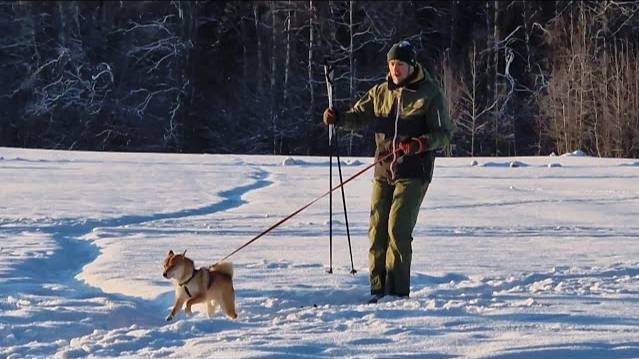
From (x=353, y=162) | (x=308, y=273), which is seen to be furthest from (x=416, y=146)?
(x=353, y=162)

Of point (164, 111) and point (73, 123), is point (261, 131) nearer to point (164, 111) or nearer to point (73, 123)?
point (164, 111)

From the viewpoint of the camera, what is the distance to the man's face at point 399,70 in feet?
17.6

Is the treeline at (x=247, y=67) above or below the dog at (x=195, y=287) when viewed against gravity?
above

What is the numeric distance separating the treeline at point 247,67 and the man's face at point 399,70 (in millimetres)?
26124

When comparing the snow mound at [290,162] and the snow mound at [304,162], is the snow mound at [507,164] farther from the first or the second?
the snow mound at [290,162]

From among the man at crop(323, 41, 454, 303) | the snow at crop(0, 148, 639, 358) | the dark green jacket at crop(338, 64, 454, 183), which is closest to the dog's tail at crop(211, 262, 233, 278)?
the snow at crop(0, 148, 639, 358)

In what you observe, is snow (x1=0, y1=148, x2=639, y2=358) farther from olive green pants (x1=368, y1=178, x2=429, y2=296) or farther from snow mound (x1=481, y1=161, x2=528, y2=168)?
snow mound (x1=481, y1=161, x2=528, y2=168)

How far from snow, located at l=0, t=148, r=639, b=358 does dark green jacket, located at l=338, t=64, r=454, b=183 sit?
30.4 inches

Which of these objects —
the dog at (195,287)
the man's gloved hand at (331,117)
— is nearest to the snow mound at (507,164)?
the man's gloved hand at (331,117)

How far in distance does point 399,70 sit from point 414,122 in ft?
1.04

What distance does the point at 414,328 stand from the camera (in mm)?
4387

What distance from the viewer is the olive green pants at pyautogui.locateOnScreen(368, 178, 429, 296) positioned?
17.8 feet

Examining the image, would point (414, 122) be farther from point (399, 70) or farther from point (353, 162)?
point (353, 162)

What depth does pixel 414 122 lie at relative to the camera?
543 centimetres
